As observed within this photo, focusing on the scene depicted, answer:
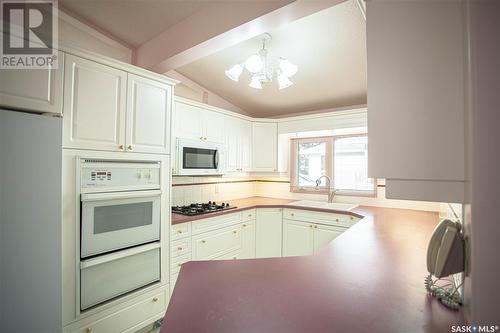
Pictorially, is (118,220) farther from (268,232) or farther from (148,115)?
(268,232)

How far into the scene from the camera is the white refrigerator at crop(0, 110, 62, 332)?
3.74 ft

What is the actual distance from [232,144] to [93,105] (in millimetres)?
1842

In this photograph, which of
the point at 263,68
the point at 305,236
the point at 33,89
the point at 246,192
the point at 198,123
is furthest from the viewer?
the point at 246,192

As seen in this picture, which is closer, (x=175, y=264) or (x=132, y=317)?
(x=132, y=317)

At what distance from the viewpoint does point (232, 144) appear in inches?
128

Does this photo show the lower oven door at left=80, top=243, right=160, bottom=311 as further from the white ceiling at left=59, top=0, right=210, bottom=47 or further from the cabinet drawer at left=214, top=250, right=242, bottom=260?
the white ceiling at left=59, top=0, right=210, bottom=47

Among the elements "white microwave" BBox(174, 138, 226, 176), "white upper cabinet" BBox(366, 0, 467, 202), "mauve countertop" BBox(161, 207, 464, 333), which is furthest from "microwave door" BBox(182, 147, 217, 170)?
"white upper cabinet" BBox(366, 0, 467, 202)

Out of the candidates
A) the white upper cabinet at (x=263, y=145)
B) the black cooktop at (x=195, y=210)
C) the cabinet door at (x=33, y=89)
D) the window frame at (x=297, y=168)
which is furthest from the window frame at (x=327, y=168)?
the cabinet door at (x=33, y=89)

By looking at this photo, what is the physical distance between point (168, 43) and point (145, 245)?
1.72m

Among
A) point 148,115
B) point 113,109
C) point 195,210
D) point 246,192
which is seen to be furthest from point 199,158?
point 246,192

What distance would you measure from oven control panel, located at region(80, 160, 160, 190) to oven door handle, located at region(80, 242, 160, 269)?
1.58 ft

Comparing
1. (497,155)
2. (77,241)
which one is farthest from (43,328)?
(497,155)

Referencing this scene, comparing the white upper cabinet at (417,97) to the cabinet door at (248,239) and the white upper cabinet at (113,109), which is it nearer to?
the white upper cabinet at (113,109)

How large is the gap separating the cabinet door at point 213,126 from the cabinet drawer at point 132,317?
1.76 m
